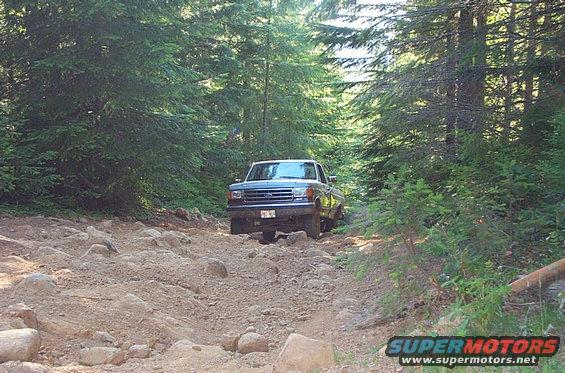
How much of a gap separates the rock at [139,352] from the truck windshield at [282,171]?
896cm

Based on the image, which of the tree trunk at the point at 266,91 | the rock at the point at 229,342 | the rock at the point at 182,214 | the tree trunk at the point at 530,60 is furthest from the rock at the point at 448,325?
the tree trunk at the point at 266,91

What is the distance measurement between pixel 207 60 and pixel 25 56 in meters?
8.30

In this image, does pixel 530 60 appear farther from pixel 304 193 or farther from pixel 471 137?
pixel 304 193

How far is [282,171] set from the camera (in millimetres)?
13625

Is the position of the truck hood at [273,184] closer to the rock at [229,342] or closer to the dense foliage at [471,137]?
the dense foliage at [471,137]

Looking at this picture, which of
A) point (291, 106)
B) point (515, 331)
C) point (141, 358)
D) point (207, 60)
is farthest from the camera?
point (291, 106)

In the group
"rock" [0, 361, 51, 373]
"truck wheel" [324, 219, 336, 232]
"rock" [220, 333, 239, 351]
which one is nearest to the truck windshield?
"truck wheel" [324, 219, 336, 232]

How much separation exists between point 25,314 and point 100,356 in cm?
92

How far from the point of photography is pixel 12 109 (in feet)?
41.6

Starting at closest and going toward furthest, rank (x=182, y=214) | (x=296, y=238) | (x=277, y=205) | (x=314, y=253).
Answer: (x=314, y=253)
(x=296, y=238)
(x=277, y=205)
(x=182, y=214)

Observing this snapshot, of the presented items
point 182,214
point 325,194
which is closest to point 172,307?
point 325,194

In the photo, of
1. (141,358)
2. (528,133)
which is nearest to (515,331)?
(141,358)

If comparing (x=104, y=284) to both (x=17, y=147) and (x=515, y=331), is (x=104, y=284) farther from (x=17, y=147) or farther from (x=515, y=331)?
(x=17, y=147)

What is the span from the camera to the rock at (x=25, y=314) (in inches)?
183
